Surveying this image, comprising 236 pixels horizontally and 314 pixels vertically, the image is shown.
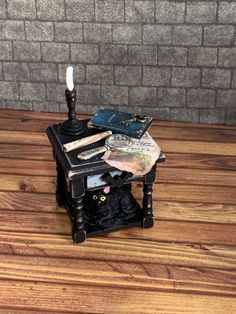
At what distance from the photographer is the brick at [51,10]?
3.11 meters

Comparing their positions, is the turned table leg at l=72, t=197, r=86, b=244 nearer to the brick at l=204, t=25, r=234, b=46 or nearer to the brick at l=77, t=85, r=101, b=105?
the brick at l=77, t=85, r=101, b=105

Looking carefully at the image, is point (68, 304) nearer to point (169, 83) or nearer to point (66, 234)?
point (66, 234)

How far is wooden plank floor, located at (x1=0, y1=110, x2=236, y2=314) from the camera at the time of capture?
195cm

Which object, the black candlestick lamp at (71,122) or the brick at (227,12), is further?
the brick at (227,12)

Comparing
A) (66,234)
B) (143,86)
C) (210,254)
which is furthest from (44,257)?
(143,86)

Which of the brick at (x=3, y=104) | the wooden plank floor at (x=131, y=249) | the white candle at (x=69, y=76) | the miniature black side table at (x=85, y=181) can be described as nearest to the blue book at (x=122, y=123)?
the miniature black side table at (x=85, y=181)

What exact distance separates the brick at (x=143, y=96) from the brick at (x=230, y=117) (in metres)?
0.43

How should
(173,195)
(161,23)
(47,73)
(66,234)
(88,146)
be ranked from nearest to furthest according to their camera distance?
(88,146) → (66,234) → (173,195) → (161,23) → (47,73)

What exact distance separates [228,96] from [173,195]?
92 centimetres

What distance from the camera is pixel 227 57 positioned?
3.10 metres

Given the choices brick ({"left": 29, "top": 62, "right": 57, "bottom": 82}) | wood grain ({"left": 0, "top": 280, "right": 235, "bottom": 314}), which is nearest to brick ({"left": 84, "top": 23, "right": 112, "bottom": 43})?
brick ({"left": 29, "top": 62, "right": 57, "bottom": 82})

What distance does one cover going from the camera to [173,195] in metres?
2.55

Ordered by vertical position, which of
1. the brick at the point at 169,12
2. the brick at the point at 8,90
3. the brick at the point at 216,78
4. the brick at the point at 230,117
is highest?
the brick at the point at 169,12

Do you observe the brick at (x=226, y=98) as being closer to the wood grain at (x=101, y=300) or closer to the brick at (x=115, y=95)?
the brick at (x=115, y=95)
